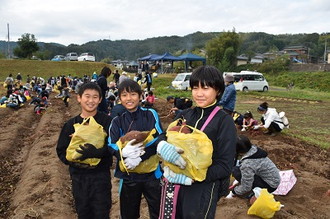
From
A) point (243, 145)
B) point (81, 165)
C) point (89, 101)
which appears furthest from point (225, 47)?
point (81, 165)

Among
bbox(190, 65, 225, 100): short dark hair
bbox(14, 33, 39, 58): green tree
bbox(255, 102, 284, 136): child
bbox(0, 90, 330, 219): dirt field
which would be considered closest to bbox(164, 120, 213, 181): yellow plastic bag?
bbox(190, 65, 225, 100): short dark hair

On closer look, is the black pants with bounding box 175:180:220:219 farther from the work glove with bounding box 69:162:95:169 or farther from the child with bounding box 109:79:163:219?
the work glove with bounding box 69:162:95:169

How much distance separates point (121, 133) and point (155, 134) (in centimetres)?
30

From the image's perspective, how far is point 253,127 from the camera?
28.2ft

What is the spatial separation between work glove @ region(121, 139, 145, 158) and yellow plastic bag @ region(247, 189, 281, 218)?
5.82 feet

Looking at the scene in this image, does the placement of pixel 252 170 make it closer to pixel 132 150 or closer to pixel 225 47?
pixel 132 150

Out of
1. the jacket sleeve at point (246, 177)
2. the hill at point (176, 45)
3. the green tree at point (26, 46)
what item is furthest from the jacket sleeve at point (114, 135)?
the hill at point (176, 45)

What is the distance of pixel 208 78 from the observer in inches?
80.0

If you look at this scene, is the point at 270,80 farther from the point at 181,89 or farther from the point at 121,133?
the point at 121,133

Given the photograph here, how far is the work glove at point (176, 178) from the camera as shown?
191 cm

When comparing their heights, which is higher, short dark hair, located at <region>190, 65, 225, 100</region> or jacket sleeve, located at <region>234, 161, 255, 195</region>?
short dark hair, located at <region>190, 65, 225, 100</region>

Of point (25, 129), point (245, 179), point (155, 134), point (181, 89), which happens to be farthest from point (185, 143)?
point (181, 89)

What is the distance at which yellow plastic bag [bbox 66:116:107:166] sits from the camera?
258cm

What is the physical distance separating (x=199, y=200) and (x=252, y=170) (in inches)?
77.3
